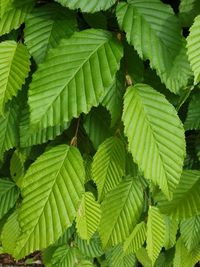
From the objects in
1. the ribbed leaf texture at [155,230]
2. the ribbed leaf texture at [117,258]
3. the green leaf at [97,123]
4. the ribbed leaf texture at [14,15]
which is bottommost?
the ribbed leaf texture at [117,258]

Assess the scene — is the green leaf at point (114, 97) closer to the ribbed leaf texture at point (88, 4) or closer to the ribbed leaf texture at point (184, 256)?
the ribbed leaf texture at point (88, 4)

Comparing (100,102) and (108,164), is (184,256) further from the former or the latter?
(100,102)

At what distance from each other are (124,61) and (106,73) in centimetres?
21

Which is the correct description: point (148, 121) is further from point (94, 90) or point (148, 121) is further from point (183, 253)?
point (183, 253)

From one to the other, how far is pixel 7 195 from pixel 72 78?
990 millimetres

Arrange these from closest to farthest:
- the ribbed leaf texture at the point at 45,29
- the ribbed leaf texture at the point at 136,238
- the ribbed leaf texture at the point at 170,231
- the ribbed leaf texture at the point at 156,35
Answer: the ribbed leaf texture at the point at 156,35 → the ribbed leaf texture at the point at 45,29 → the ribbed leaf texture at the point at 136,238 → the ribbed leaf texture at the point at 170,231

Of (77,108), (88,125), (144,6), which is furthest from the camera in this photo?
(88,125)

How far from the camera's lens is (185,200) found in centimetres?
136

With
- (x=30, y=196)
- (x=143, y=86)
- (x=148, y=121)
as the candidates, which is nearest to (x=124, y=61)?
(x=143, y=86)

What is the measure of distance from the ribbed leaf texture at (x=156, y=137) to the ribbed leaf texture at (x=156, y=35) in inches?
3.4

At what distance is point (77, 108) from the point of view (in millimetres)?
969

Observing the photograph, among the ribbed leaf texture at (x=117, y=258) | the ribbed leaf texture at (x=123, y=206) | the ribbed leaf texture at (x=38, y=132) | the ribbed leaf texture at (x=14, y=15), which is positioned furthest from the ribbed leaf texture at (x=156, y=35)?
the ribbed leaf texture at (x=117, y=258)

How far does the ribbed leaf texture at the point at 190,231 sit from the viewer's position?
175 centimetres

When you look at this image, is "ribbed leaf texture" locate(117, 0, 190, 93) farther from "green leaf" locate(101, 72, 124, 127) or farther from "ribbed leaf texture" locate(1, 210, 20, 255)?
"ribbed leaf texture" locate(1, 210, 20, 255)
